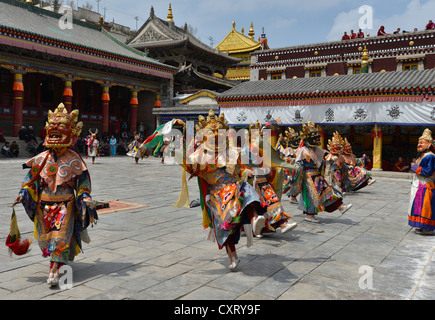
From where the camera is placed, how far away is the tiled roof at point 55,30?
22.2m

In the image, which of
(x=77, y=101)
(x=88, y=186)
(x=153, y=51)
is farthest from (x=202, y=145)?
(x=153, y=51)

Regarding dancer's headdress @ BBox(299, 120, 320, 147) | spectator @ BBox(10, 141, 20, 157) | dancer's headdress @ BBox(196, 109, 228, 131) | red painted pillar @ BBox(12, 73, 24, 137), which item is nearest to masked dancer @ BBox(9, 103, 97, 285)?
dancer's headdress @ BBox(196, 109, 228, 131)

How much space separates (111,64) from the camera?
25438 mm

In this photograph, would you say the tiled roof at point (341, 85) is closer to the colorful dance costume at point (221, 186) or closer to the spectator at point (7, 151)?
the spectator at point (7, 151)

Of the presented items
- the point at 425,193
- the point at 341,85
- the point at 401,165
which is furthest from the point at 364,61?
the point at 425,193

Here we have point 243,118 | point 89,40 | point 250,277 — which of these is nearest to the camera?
point 250,277

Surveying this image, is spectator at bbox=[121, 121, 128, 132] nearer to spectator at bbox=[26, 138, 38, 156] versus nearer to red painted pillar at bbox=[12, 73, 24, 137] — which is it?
red painted pillar at bbox=[12, 73, 24, 137]

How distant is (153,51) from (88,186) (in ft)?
101

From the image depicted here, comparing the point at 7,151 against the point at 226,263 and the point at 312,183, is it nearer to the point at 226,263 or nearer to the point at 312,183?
the point at 312,183

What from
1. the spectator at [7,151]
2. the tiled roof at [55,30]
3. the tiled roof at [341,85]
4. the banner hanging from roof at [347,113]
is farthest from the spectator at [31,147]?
the banner hanging from roof at [347,113]

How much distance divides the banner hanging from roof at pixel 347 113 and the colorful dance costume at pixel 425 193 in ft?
36.3

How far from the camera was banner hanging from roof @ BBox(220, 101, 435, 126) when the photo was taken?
16.2 metres

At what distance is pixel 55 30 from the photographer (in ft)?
83.8

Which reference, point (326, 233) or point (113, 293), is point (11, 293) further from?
point (326, 233)
